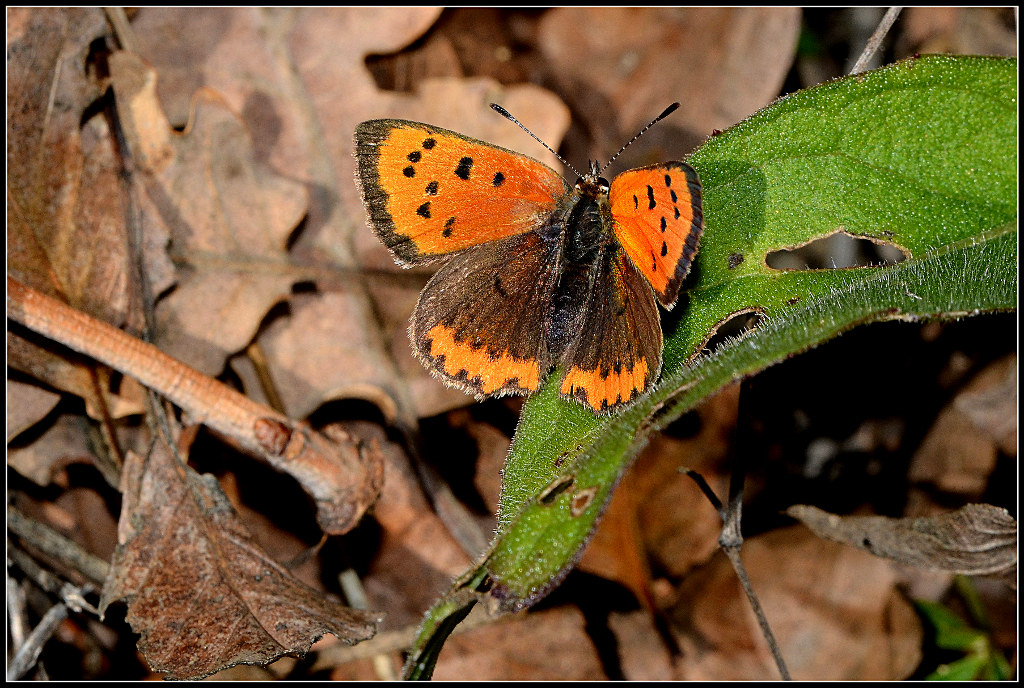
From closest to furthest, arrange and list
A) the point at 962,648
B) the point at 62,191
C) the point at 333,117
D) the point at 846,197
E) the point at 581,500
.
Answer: the point at 581,500 < the point at 846,197 < the point at 62,191 < the point at 962,648 < the point at 333,117

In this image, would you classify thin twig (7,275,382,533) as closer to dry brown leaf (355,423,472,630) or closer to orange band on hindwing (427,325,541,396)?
dry brown leaf (355,423,472,630)

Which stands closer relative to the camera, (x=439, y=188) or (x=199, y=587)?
(x=439, y=188)

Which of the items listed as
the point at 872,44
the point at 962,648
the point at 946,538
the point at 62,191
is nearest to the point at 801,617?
the point at 962,648

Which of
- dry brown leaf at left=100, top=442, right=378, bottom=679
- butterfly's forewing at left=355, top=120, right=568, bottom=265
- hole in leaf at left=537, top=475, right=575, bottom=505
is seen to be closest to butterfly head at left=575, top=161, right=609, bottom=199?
butterfly's forewing at left=355, top=120, right=568, bottom=265

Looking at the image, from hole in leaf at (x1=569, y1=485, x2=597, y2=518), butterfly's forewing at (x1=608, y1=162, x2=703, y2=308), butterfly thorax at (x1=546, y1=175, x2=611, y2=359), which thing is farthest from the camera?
butterfly thorax at (x1=546, y1=175, x2=611, y2=359)

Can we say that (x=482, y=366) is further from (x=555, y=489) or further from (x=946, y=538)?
(x=946, y=538)

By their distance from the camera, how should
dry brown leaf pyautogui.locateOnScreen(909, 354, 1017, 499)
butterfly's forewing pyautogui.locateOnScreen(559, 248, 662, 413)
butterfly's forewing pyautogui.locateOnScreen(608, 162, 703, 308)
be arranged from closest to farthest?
butterfly's forewing pyautogui.locateOnScreen(608, 162, 703, 308) → butterfly's forewing pyautogui.locateOnScreen(559, 248, 662, 413) → dry brown leaf pyautogui.locateOnScreen(909, 354, 1017, 499)

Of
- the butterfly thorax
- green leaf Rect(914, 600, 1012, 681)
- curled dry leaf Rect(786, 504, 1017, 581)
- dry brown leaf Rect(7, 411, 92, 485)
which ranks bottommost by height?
green leaf Rect(914, 600, 1012, 681)
